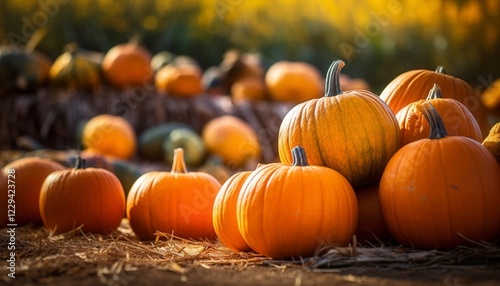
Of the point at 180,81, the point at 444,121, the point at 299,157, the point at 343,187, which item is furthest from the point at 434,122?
the point at 180,81

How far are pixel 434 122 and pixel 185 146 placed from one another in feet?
12.2

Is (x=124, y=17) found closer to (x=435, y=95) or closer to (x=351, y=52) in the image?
(x=351, y=52)

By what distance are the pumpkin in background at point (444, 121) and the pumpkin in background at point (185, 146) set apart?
3405 millimetres

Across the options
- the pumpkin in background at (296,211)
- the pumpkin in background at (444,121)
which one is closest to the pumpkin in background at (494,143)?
the pumpkin in background at (444,121)

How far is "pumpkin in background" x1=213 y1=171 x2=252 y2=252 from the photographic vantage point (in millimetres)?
2809

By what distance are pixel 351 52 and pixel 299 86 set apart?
1.81m

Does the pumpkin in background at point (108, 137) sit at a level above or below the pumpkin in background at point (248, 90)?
below

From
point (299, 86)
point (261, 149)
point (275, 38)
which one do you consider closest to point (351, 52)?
point (275, 38)

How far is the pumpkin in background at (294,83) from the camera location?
699 cm

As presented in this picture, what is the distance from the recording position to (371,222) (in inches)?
112

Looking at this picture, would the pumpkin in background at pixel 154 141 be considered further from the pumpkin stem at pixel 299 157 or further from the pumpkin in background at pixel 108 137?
the pumpkin stem at pixel 299 157

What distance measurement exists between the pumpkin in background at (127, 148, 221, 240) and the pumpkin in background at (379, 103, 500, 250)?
3.46 ft

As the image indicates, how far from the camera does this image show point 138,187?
339cm

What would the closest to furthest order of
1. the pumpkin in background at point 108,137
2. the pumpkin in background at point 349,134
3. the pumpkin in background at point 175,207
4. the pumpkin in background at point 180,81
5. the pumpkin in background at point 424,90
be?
the pumpkin in background at point 349,134 < the pumpkin in background at point 424,90 < the pumpkin in background at point 175,207 < the pumpkin in background at point 108,137 < the pumpkin in background at point 180,81
